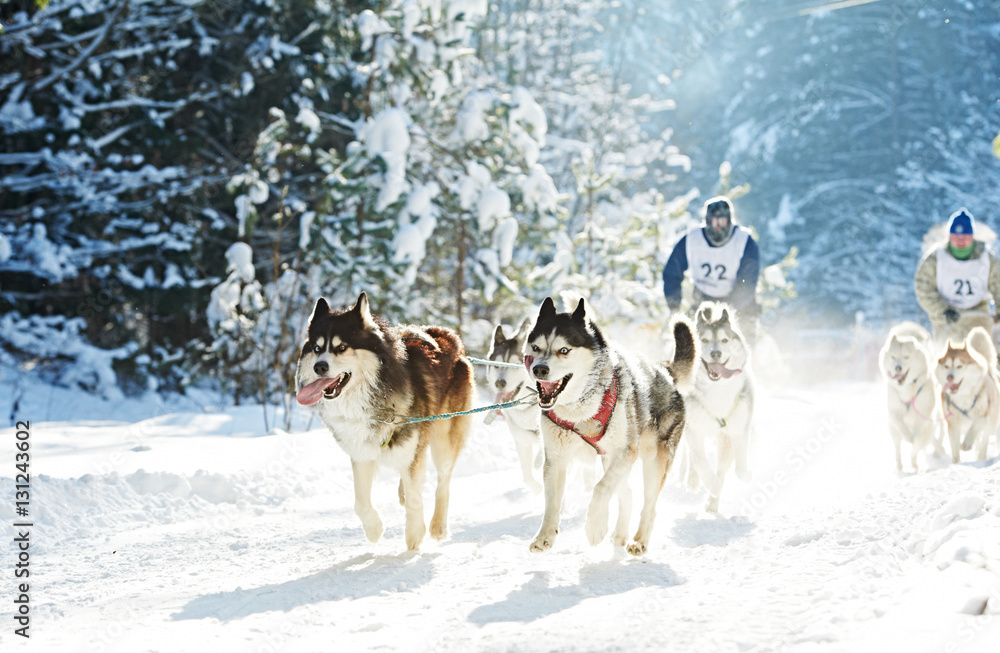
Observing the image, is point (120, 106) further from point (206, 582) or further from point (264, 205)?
point (206, 582)

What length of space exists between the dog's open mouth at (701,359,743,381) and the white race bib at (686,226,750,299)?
53.4 inches

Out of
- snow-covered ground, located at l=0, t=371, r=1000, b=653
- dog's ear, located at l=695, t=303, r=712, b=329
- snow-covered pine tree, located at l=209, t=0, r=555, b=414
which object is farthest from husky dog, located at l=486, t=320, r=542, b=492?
snow-covered pine tree, located at l=209, t=0, r=555, b=414

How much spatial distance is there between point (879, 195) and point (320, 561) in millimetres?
45519

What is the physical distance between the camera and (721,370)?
6.17m

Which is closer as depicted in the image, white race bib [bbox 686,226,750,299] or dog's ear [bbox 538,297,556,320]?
dog's ear [bbox 538,297,556,320]

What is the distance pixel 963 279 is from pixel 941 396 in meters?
1.79

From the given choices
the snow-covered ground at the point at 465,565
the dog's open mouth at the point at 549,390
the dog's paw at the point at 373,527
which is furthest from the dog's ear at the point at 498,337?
the dog's open mouth at the point at 549,390

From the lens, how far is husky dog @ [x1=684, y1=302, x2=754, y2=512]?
6.09 meters

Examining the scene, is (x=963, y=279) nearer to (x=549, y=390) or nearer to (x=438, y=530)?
(x=549, y=390)

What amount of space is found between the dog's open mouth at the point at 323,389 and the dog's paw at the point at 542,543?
131 cm

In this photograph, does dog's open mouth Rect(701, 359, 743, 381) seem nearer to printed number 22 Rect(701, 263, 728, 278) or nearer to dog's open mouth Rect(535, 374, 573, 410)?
printed number 22 Rect(701, 263, 728, 278)

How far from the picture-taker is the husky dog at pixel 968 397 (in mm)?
7777

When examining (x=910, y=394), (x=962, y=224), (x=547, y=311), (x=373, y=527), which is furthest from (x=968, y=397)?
(x=373, y=527)

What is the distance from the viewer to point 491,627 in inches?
117
